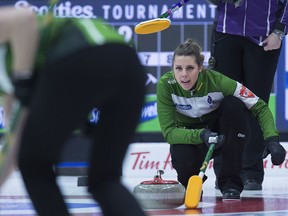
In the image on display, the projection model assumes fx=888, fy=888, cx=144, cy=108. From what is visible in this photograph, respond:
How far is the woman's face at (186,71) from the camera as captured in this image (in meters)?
3.61

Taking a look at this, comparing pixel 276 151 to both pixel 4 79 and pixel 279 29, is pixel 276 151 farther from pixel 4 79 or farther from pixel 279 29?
pixel 4 79

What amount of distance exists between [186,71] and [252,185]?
0.92 metres

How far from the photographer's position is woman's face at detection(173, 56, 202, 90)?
361 cm

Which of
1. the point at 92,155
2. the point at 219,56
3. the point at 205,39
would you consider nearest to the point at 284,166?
the point at 205,39

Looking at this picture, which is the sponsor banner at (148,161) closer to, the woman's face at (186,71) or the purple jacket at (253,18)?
the purple jacket at (253,18)

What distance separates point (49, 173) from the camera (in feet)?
6.64

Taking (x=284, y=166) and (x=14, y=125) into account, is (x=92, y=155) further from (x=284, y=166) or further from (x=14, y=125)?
(x=284, y=166)

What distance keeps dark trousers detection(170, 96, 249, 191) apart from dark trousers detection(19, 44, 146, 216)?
1.57m

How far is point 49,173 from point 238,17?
222 centimetres

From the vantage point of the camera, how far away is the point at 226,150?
3666mm

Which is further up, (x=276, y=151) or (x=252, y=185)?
(x=276, y=151)

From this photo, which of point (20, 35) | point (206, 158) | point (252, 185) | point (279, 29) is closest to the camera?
point (20, 35)

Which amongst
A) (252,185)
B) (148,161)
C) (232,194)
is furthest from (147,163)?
(232,194)

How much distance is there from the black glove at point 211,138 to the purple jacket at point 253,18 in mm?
656
